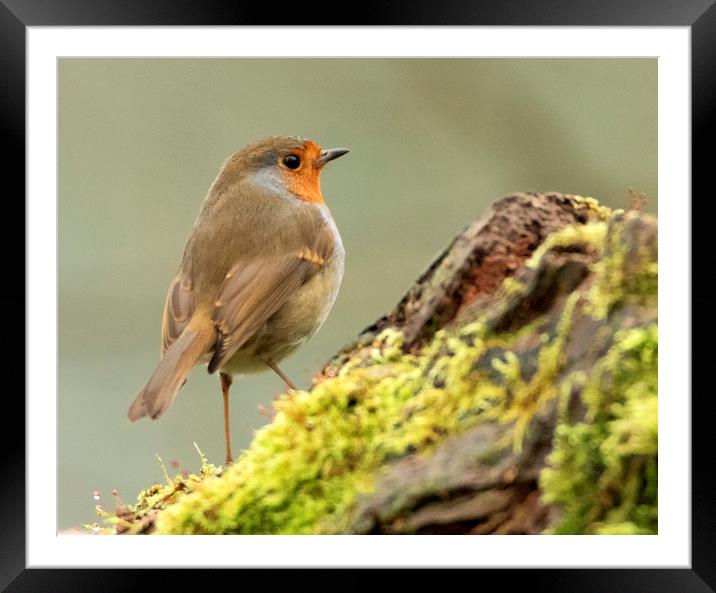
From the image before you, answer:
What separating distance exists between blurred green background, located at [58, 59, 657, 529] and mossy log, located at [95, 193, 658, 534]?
911 millimetres

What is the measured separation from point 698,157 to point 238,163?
2.27 metres

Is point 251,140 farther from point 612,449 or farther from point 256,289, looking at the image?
point 612,449

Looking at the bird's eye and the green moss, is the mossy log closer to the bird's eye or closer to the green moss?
the green moss

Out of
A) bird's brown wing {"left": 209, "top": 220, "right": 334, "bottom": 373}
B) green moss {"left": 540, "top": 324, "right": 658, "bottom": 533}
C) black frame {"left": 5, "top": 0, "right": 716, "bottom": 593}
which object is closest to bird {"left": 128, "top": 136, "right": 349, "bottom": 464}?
bird's brown wing {"left": 209, "top": 220, "right": 334, "bottom": 373}

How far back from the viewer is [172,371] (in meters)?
3.12

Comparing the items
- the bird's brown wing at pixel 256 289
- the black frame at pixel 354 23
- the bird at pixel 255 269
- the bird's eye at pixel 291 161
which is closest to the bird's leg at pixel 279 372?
the bird at pixel 255 269

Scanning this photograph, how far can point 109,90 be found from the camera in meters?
3.75

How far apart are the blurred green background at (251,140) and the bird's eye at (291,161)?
279mm

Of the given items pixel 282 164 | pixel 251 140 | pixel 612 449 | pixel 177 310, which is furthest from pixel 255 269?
pixel 612 449

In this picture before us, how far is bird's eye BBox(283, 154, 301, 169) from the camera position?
4180 millimetres

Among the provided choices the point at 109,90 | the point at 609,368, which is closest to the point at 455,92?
the point at 109,90

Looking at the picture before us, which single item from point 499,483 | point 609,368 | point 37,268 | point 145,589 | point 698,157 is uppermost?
point 698,157

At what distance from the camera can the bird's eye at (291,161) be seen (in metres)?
4.18

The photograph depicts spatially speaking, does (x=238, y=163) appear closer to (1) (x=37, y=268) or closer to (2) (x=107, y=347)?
(2) (x=107, y=347)
